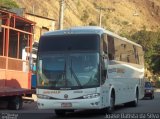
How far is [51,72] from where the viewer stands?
20.1m

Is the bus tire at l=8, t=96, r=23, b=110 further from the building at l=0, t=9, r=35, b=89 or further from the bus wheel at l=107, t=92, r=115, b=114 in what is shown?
the bus wheel at l=107, t=92, r=115, b=114

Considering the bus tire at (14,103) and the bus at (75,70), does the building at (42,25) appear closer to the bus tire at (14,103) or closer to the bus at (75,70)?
the bus tire at (14,103)

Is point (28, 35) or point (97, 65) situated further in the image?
point (28, 35)

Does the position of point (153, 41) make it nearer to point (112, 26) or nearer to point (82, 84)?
point (112, 26)

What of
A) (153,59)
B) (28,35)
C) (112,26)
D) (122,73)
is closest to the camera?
A: (122,73)

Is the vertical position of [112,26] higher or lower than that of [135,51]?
higher

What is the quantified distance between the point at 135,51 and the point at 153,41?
6973cm

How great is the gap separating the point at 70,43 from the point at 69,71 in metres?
1.31

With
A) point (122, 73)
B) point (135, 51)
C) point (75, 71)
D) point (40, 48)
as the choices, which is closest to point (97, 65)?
point (75, 71)

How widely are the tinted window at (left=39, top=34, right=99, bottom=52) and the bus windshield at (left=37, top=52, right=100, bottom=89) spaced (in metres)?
0.31

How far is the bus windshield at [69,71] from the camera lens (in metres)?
19.9

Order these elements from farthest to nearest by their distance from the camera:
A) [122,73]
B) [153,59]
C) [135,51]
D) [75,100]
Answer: [153,59], [135,51], [122,73], [75,100]

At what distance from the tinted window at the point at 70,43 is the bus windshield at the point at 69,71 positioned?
31 centimetres

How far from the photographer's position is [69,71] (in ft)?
65.8
